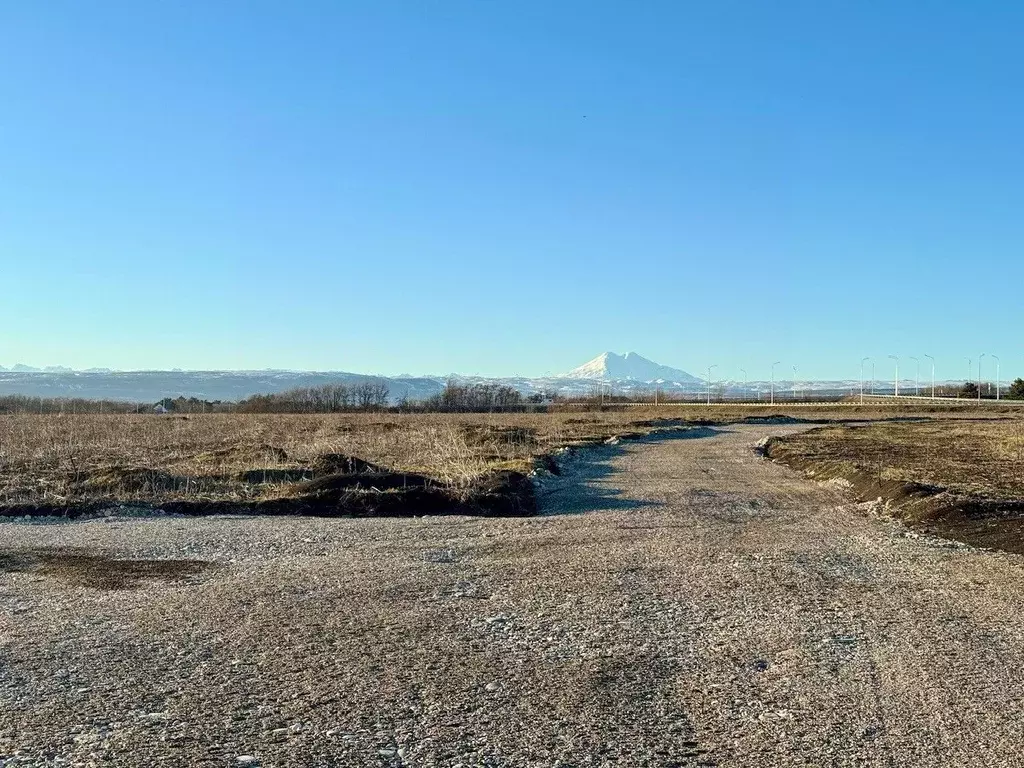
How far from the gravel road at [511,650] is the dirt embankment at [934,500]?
99 cm

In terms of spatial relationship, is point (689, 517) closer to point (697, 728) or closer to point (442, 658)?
point (442, 658)

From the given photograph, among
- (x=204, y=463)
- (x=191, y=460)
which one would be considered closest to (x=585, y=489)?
(x=204, y=463)

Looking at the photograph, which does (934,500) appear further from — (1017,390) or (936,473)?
(1017,390)

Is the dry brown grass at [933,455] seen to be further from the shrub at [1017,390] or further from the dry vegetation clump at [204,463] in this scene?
the shrub at [1017,390]

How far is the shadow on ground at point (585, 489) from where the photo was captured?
60.6 ft

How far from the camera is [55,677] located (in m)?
6.85

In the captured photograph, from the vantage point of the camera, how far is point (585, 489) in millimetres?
21938

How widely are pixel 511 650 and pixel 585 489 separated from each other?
1435 centimetres

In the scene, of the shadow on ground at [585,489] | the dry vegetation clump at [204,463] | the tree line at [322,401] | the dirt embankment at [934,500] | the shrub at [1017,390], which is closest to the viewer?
the dirt embankment at [934,500]

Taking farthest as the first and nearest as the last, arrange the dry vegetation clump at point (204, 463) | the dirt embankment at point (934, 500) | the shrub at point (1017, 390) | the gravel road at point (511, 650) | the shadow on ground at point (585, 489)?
the shrub at point (1017, 390) → the dry vegetation clump at point (204, 463) → the shadow on ground at point (585, 489) → the dirt embankment at point (934, 500) → the gravel road at point (511, 650)

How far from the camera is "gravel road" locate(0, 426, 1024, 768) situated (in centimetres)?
561

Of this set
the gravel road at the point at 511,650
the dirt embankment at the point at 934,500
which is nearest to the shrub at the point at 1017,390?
the dirt embankment at the point at 934,500

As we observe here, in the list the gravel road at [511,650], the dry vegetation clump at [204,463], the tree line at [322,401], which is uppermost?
the tree line at [322,401]

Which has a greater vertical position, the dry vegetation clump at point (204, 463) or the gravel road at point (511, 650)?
the dry vegetation clump at point (204, 463)
